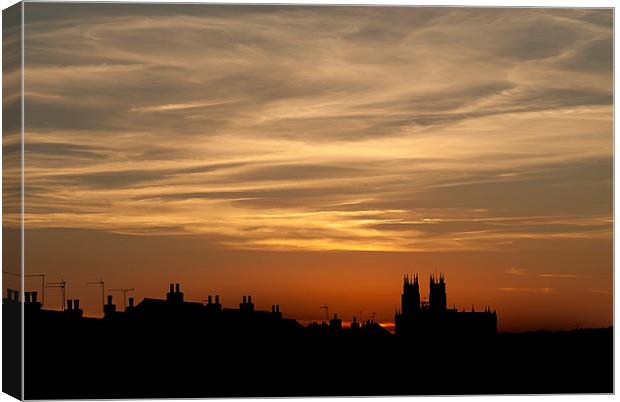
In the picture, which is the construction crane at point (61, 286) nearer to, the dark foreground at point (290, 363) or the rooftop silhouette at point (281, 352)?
the rooftop silhouette at point (281, 352)

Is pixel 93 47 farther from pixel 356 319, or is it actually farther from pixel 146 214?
pixel 356 319

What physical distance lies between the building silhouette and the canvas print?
0.02 metres

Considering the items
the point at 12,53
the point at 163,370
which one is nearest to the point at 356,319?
the point at 163,370

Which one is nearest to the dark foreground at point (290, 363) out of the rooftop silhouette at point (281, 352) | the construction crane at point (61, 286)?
the rooftop silhouette at point (281, 352)

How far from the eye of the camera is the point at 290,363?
14.9 metres

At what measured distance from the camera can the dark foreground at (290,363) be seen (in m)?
14.4

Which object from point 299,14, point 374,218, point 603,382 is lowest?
point 603,382

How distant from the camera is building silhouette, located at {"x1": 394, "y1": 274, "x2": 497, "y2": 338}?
15008 millimetres

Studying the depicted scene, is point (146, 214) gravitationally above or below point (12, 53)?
below

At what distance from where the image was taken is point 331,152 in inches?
586

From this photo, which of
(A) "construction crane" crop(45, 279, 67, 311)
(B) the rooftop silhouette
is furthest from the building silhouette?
(A) "construction crane" crop(45, 279, 67, 311)

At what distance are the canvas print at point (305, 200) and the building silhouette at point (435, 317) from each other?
0.02 meters

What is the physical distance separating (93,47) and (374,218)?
307cm

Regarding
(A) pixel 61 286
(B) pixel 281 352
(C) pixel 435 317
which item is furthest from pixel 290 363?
(A) pixel 61 286
